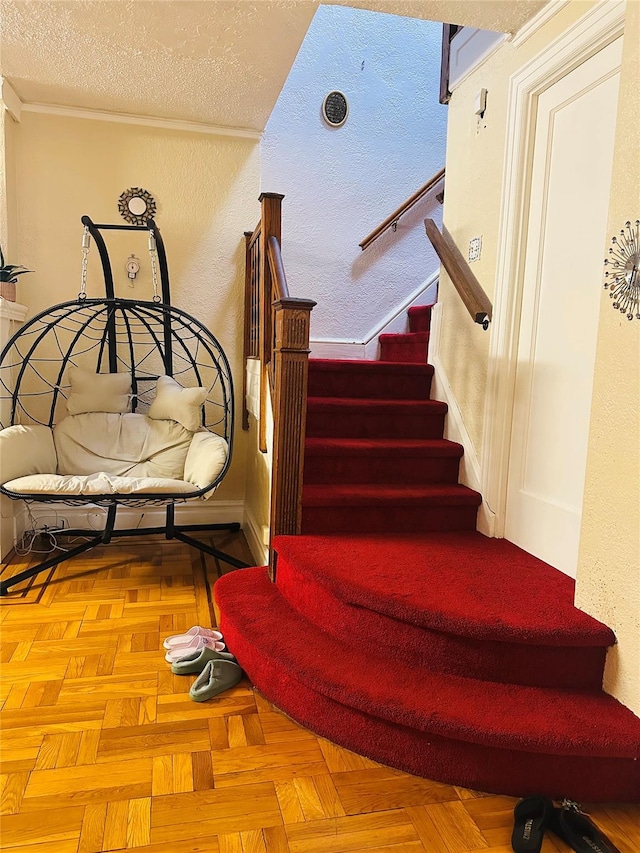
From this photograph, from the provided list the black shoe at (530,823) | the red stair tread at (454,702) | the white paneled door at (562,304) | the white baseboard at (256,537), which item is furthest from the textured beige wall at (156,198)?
the black shoe at (530,823)

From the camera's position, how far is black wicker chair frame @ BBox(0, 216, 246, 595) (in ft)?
11.1

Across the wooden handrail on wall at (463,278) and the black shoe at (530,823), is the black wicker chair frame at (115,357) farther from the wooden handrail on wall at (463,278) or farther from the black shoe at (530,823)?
the black shoe at (530,823)

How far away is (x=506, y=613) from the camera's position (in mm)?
1972

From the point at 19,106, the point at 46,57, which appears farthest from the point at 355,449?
the point at 19,106

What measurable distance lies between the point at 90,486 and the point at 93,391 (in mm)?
779

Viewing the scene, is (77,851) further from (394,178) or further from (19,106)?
(394,178)

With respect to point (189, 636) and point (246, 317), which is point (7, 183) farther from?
point (189, 636)

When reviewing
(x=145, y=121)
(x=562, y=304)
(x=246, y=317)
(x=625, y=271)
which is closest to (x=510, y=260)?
(x=562, y=304)

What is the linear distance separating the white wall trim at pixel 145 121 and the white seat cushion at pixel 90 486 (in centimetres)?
214

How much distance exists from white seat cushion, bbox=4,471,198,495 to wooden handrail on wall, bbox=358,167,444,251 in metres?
2.33

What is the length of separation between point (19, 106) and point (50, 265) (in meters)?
0.88

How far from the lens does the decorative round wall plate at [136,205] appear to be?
3.67 m

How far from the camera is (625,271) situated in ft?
5.98

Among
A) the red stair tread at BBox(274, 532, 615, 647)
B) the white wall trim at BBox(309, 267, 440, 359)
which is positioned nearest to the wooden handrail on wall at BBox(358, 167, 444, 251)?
the white wall trim at BBox(309, 267, 440, 359)
